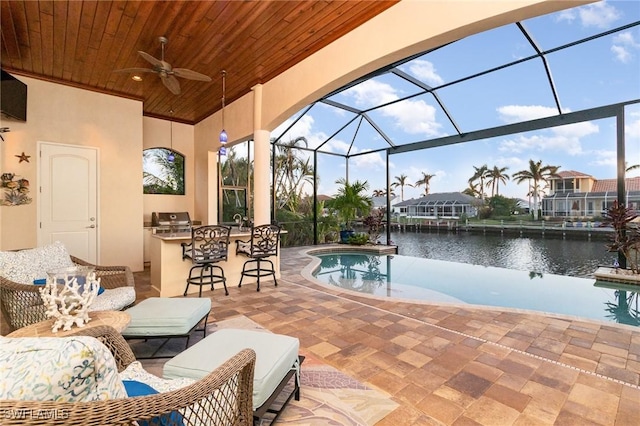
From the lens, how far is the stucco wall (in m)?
4.63

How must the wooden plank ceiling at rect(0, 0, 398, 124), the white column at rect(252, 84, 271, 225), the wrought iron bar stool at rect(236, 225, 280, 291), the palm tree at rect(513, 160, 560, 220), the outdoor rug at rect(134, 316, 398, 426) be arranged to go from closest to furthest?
the outdoor rug at rect(134, 316, 398, 426) → the wooden plank ceiling at rect(0, 0, 398, 124) → the wrought iron bar stool at rect(236, 225, 280, 291) → the white column at rect(252, 84, 271, 225) → the palm tree at rect(513, 160, 560, 220)

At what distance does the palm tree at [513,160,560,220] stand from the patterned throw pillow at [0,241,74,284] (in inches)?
396

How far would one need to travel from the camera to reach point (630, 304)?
160 inches

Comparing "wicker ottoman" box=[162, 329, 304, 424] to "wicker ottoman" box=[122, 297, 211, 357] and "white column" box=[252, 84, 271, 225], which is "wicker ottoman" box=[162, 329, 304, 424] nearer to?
"wicker ottoman" box=[122, 297, 211, 357]

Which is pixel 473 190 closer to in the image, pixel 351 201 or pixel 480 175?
pixel 480 175

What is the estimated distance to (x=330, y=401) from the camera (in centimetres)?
189

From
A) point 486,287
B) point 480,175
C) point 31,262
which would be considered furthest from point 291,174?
point 31,262

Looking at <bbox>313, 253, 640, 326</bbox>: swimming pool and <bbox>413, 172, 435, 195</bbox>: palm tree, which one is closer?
<bbox>313, 253, 640, 326</bbox>: swimming pool

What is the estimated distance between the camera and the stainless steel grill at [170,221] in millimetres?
6402

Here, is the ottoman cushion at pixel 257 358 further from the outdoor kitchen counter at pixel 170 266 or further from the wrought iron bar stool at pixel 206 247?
the outdoor kitchen counter at pixel 170 266

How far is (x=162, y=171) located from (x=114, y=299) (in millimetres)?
5209

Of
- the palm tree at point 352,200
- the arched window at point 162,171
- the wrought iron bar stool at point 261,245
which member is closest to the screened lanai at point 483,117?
the palm tree at point 352,200

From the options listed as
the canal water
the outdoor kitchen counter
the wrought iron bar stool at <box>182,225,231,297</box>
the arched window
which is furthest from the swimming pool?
the arched window

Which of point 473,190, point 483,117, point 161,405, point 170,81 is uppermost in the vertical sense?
point 483,117
